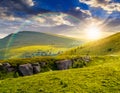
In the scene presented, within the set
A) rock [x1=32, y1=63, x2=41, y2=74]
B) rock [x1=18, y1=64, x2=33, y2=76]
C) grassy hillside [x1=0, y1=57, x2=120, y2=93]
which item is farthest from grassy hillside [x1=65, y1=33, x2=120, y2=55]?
grassy hillside [x1=0, y1=57, x2=120, y2=93]

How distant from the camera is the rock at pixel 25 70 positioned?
186 feet

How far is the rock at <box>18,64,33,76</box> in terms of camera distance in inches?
2234

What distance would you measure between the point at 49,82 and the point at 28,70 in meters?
18.4

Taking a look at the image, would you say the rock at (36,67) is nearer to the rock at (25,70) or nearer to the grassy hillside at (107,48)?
the rock at (25,70)

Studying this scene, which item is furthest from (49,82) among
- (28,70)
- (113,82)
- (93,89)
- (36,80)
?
(28,70)

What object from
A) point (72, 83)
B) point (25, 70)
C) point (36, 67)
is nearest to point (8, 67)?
point (25, 70)

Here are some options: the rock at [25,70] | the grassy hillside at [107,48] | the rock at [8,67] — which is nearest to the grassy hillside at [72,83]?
the rock at [25,70]

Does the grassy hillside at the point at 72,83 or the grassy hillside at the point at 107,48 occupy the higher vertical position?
the grassy hillside at the point at 107,48

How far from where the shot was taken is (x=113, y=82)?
39375 millimetres

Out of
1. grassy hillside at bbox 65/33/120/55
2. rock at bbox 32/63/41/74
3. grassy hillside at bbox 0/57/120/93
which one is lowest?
grassy hillside at bbox 0/57/120/93

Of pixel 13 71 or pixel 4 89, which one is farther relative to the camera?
pixel 13 71

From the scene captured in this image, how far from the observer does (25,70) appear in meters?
57.4

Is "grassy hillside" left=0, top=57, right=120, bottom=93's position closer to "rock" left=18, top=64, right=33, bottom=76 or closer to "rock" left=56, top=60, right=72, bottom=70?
"rock" left=18, top=64, right=33, bottom=76

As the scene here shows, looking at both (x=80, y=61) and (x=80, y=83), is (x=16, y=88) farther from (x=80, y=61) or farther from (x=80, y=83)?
(x=80, y=61)
